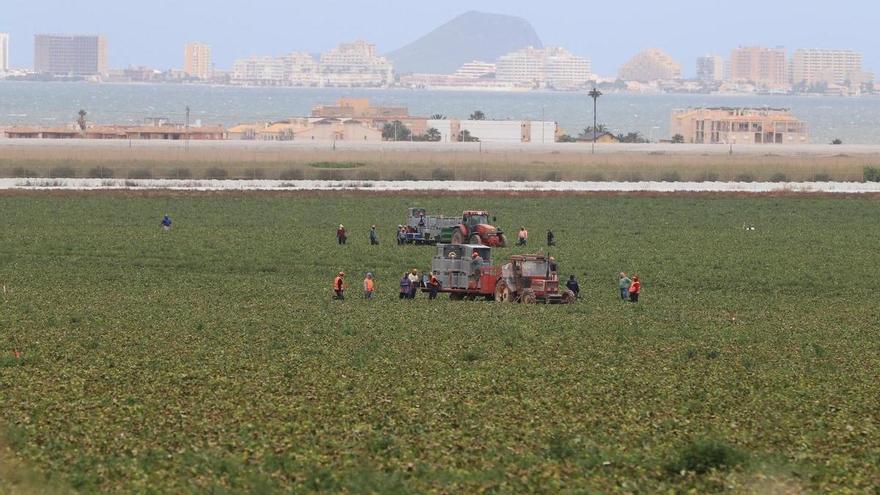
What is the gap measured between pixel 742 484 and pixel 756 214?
172 ft

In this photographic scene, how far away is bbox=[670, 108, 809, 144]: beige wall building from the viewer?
18338 centimetres

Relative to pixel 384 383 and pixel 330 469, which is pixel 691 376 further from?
pixel 330 469

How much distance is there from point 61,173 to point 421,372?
239ft

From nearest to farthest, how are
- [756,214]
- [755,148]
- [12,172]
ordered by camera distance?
1. [756,214]
2. [12,172]
3. [755,148]

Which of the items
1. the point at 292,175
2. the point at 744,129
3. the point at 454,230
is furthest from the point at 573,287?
the point at 744,129

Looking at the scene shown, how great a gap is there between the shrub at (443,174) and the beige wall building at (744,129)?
83.7 metres

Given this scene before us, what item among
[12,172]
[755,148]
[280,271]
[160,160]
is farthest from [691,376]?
[755,148]

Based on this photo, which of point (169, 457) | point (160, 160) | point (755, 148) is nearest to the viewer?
point (169, 457)

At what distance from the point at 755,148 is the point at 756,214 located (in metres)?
83.8

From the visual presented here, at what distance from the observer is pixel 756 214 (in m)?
69.8

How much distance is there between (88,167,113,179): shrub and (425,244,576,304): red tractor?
55.6 metres

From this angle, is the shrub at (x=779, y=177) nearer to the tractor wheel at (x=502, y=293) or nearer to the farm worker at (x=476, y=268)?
the farm worker at (x=476, y=268)

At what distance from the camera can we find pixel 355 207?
71875 mm

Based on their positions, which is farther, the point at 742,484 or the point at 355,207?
the point at 355,207
